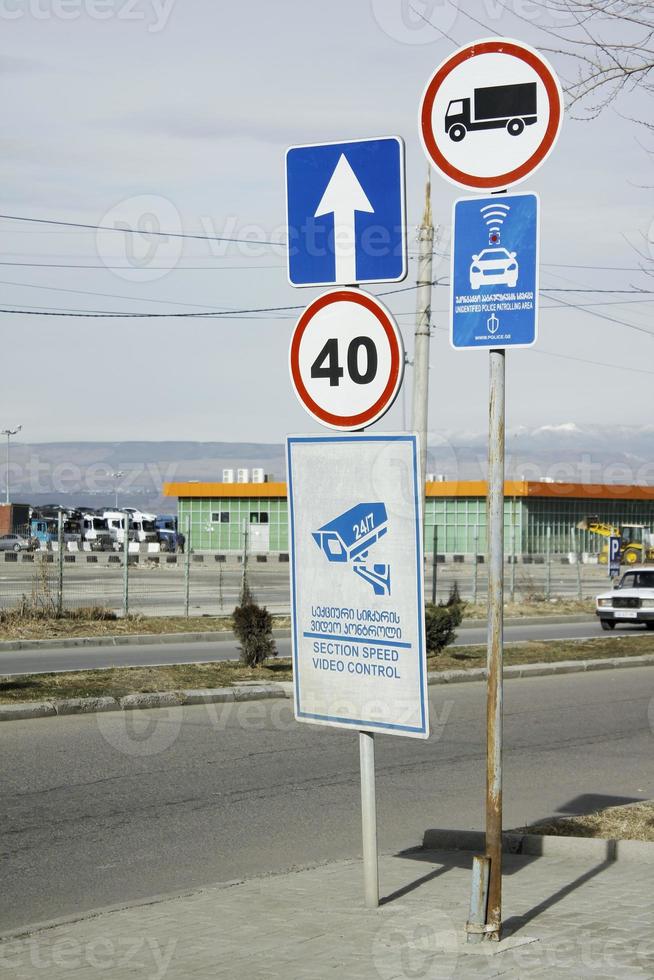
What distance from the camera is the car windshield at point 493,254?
209 inches

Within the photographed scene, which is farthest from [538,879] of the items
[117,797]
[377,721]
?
[117,797]

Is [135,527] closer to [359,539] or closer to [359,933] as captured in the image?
[359,539]

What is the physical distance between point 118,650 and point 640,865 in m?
15.3

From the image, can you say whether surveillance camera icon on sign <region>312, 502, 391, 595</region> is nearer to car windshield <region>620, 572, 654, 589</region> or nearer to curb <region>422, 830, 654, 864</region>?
curb <region>422, 830, 654, 864</region>

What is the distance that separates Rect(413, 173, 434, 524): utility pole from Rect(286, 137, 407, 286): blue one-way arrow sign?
15.1m

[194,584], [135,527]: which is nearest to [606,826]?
[194,584]

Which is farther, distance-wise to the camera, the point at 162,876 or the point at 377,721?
the point at 162,876

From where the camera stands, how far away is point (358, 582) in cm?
572

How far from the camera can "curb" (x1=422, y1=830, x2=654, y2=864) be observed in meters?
6.85

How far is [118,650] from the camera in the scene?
2117cm

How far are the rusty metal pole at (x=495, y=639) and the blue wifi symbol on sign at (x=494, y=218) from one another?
1.56 feet

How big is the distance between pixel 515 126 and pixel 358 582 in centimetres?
206

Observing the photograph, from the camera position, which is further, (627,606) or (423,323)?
(627,606)

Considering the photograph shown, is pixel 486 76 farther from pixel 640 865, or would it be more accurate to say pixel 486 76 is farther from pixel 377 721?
pixel 640 865
